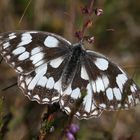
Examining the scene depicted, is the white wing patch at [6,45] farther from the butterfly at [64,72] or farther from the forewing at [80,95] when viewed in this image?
the forewing at [80,95]

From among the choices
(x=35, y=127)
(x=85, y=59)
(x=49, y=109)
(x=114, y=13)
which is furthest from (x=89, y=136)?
(x=114, y=13)

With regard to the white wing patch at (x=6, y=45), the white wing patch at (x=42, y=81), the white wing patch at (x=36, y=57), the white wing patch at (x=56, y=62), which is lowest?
the white wing patch at (x=42, y=81)

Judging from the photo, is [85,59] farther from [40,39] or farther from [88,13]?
[88,13]

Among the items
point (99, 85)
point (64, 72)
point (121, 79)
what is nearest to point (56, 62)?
point (64, 72)

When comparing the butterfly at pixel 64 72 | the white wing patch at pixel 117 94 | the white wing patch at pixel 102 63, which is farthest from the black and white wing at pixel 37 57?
the white wing patch at pixel 117 94

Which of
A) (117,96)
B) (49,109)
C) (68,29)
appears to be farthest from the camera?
(68,29)

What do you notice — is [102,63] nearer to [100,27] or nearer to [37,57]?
[37,57]

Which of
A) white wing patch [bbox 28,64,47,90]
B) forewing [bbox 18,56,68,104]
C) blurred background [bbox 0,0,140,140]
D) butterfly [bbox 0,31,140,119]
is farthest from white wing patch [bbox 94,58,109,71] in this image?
blurred background [bbox 0,0,140,140]
